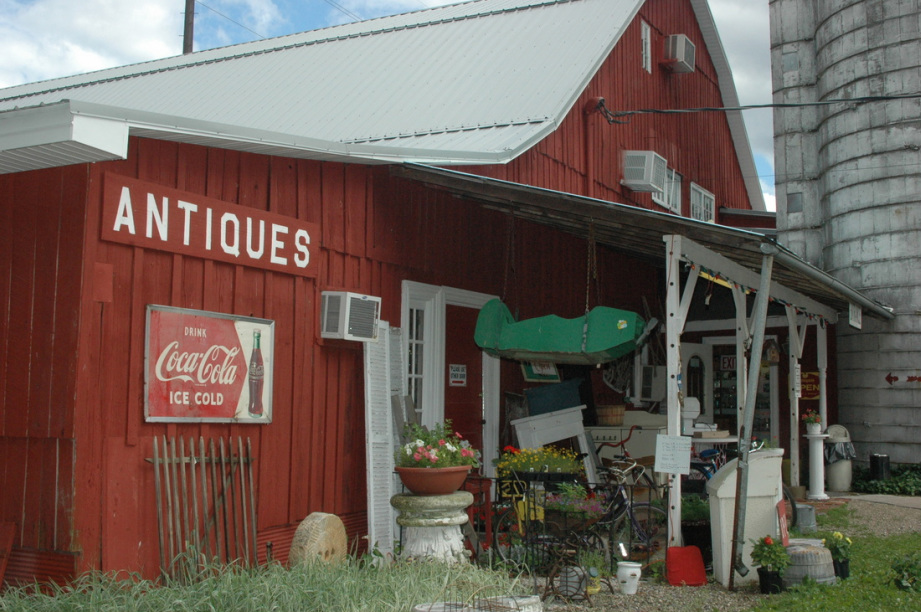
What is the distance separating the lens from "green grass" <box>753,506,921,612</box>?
646cm

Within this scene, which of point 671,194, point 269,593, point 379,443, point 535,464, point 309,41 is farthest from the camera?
point 671,194

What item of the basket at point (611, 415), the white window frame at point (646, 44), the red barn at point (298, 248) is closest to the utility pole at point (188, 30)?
the red barn at point (298, 248)

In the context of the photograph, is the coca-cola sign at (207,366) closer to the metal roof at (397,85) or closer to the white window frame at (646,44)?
the metal roof at (397,85)

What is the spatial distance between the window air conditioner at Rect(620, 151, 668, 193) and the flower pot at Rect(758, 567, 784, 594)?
8317 millimetres

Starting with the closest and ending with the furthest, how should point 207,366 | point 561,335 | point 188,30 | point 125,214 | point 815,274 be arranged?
1. point 125,214
2. point 207,366
3. point 815,274
4. point 561,335
5. point 188,30

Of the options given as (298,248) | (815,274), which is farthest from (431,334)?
(815,274)

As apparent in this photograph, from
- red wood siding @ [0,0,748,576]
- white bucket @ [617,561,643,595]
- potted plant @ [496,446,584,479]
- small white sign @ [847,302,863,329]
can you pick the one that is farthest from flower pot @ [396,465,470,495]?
small white sign @ [847,302,863,329]

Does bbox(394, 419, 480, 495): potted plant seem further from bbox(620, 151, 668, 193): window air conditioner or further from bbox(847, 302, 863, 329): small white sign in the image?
bbox(620, 151, 668, 193): window air conditioner

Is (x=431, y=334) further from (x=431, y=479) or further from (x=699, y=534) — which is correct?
(x=699, y=534)

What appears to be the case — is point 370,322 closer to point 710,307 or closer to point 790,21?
point 710,307

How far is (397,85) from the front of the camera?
12.2m

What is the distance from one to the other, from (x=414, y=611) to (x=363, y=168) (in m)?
4.49

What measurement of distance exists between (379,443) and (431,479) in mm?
1001

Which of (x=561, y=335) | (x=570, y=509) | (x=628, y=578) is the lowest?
(x=628, y=578)
